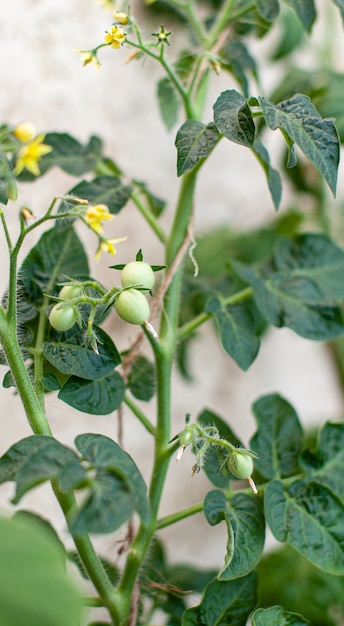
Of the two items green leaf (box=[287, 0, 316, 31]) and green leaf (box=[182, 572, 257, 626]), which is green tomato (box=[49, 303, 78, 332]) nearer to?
green leaf (box=[182, 572, 257, 626])

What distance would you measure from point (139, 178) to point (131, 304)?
2.00 feet

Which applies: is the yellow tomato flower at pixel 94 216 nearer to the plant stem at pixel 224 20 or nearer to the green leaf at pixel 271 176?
the green leaf at pixel 271 176

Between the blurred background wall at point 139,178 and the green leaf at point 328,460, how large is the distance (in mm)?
333

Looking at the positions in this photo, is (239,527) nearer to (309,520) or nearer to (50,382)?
(309,520)

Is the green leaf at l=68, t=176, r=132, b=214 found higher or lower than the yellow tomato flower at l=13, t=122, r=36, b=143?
lower

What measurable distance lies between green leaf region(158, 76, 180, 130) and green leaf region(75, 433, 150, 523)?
1.40ft

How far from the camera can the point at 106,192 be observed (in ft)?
2.31

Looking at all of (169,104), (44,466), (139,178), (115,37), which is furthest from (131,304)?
(139,178)

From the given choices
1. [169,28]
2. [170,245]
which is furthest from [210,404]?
[169,28]

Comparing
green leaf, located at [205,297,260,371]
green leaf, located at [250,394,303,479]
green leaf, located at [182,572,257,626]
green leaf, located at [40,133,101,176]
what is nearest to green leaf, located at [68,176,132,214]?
green leaf, located at [40,133,101,176]

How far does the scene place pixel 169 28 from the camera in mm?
1078

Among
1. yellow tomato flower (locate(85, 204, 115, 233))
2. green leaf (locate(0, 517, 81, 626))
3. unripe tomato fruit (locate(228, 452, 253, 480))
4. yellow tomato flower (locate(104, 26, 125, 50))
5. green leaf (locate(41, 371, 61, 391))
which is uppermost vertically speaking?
yellow tomato flower (locate(104, 26, 125, 50))

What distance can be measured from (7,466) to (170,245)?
309 mm

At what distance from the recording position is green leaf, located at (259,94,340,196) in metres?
0.52
